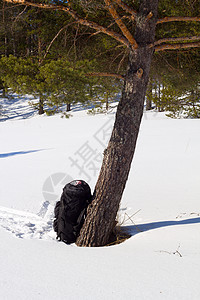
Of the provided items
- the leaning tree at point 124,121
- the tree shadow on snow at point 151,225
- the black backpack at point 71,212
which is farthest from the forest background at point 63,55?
the tree shadow on snow at point 151,225

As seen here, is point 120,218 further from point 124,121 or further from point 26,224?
point 124,121

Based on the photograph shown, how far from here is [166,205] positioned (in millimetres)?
4789

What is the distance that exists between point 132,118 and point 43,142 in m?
7.52

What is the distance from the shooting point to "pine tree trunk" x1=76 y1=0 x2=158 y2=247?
3.40 metres

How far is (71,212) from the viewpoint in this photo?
12.0ft

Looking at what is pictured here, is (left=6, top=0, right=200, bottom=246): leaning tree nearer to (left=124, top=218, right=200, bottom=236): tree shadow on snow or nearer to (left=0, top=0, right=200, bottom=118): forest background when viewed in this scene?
(left=0, top=0, right=200, bottom=118): forest background

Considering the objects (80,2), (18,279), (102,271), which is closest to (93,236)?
(102,271)

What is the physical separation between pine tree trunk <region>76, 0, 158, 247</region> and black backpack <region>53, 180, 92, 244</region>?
14 centimetres

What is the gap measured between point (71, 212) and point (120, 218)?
0.94m

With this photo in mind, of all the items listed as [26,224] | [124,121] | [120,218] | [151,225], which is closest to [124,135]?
[124,121]

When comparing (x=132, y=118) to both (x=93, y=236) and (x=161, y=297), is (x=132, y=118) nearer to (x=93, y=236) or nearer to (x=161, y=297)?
(x=93, y=236)

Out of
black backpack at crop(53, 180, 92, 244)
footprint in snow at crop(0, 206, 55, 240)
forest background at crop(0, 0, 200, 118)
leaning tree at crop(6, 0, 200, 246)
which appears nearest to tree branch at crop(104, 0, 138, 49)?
leaning tree at crop(6, 0, 200, 246)

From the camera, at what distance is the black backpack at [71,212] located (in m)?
3.63

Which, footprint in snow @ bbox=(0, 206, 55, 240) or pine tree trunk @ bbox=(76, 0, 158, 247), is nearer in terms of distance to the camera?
pine tree trunk @ bbox=(76, 0, 158, 247)
